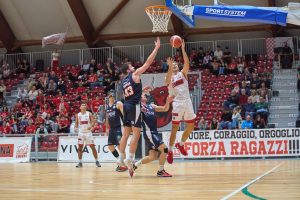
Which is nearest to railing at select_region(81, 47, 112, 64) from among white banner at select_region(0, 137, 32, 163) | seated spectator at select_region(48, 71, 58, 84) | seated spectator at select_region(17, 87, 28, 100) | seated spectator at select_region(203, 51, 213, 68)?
seated spectator at select_region(48, 71, 58, 84)

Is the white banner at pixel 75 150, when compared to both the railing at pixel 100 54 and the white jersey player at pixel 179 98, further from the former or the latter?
the railing at pixel 100 54

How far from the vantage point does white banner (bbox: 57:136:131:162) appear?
19.2 meters

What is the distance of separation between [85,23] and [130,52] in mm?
3042

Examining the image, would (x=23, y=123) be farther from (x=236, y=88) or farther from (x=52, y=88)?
(x=236, y=88)

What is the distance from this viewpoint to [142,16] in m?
27.9

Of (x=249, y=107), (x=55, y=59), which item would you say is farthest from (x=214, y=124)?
(x=55, y=59)

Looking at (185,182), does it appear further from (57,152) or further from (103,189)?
(57,152)

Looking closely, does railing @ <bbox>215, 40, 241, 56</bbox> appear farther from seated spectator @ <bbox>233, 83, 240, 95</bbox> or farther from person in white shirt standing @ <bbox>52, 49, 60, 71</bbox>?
person in white shirt standing @ <bbox>52, 49, 60, 71</bbox>

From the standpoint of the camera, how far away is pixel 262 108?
21609 mm

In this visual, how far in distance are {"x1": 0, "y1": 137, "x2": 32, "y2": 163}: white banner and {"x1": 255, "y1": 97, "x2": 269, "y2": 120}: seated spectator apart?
9.24 meters

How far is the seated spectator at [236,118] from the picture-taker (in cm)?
2003

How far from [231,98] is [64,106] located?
824cm

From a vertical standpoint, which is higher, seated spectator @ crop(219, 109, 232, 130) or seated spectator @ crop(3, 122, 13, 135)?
seated spectator @ crop(219, 109, 232, 130)

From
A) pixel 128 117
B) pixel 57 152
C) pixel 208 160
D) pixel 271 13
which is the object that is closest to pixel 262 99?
pixel 208 160
